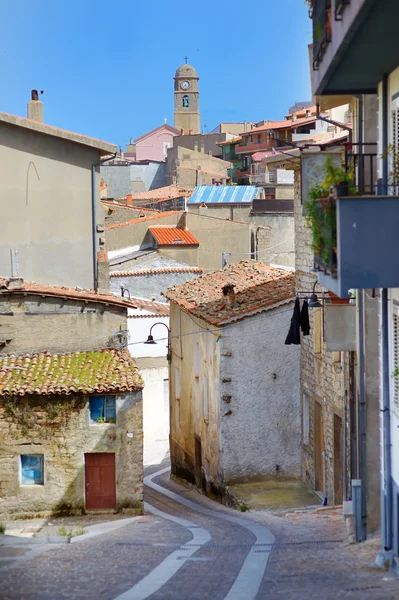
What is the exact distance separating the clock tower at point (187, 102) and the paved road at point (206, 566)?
11155 centimetres

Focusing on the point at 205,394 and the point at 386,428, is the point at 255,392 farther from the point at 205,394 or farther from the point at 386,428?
the point at 386,428

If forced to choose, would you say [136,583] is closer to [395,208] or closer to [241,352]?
[395,208]

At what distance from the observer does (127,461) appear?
23.1 meters

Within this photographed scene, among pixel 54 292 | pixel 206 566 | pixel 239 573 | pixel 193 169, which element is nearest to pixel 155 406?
pixel 54 292

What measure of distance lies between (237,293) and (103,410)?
5303 mm

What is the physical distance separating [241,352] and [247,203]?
110 ft

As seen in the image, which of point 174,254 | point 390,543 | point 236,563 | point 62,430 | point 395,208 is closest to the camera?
point 395,208

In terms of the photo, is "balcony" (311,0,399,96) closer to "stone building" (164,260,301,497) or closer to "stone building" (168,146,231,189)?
"stone building" (164,260,301,497)

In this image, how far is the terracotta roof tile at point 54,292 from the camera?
2406 cm

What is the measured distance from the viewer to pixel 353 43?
34.3 ft

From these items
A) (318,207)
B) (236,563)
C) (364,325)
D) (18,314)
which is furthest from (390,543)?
(18,314)

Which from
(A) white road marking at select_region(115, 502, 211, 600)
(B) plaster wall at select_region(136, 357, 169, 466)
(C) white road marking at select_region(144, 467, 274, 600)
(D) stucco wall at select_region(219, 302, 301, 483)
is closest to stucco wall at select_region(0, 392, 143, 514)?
(D) stucco wall at select_region(219, 302, 301, 483)

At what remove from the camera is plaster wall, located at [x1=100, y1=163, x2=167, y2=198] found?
82.6 metres

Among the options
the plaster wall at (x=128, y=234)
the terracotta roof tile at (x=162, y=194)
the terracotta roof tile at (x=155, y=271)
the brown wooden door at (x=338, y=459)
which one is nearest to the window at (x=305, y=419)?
the brown wooden door at (x=338, y=459)
